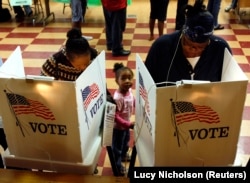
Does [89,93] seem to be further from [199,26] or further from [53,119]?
[199,26]

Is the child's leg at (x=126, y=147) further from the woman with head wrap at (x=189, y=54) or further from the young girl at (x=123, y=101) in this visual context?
the woman with head wrap at (x=189, y=54)

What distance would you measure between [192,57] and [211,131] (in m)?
0.42

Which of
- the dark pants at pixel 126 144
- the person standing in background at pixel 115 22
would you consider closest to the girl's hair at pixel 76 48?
the dark pants at pixel 126 144

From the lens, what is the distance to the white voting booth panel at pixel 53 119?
1343 millimetres

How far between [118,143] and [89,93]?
76 cm

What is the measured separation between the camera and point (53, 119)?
4.58 ft

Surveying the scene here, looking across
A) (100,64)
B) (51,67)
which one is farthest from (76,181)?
(51,67)

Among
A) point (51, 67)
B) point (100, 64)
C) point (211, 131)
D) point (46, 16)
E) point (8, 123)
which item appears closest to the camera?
point (211, 131)

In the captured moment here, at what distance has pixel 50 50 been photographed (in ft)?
14.0

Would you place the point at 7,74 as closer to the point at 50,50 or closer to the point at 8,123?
the point at 8,123

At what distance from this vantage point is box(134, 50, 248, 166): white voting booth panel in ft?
4.11

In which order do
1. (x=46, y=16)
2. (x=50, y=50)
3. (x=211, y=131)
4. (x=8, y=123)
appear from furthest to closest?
(x=46, y=16) < (x=50, y=50) < (x=8, y=123) < (x=211, y=131)

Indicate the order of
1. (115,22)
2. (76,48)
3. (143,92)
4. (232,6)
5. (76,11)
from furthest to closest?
(232,6) < (76,11) < (115,22) < (76,48) < (143,92)

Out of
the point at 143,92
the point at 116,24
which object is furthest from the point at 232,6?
the point at 143,92
